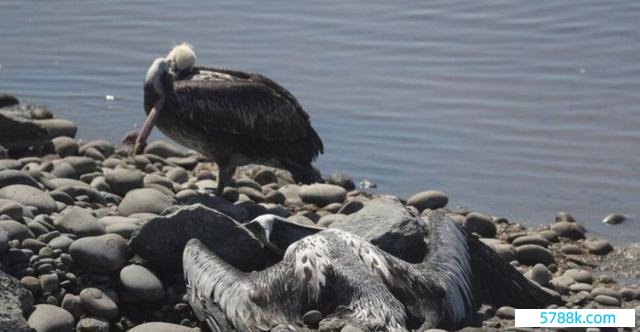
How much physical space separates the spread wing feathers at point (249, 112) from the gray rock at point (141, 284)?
319cm

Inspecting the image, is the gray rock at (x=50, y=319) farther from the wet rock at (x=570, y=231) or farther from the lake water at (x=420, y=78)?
the lake water at (x=420, y=78)

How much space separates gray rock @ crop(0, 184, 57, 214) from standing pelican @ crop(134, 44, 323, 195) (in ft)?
6.69

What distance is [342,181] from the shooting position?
11375 millimetres

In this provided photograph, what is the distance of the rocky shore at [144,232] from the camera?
24.6 ft

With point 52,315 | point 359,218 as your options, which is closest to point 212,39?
point 359,218

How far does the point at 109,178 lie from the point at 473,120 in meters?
4.11

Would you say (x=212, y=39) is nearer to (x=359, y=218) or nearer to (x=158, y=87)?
(x=158, y=87)

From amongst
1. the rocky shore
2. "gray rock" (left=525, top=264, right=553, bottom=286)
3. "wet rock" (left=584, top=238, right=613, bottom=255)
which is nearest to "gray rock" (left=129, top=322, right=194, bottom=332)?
the rocky shore

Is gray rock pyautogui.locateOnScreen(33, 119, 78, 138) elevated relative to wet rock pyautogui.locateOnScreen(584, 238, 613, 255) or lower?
elevated

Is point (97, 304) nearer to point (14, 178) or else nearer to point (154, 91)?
point (14, 178)

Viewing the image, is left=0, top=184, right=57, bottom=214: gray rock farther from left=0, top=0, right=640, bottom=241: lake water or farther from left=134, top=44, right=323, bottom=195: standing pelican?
left=0, top=0, right=640, bottom=241: lake water

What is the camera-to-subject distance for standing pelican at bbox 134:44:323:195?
424 inches

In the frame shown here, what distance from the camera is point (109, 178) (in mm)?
10062

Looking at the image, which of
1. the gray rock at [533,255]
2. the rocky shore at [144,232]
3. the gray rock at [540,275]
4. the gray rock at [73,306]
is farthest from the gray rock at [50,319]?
the gray rock at [533,255]
